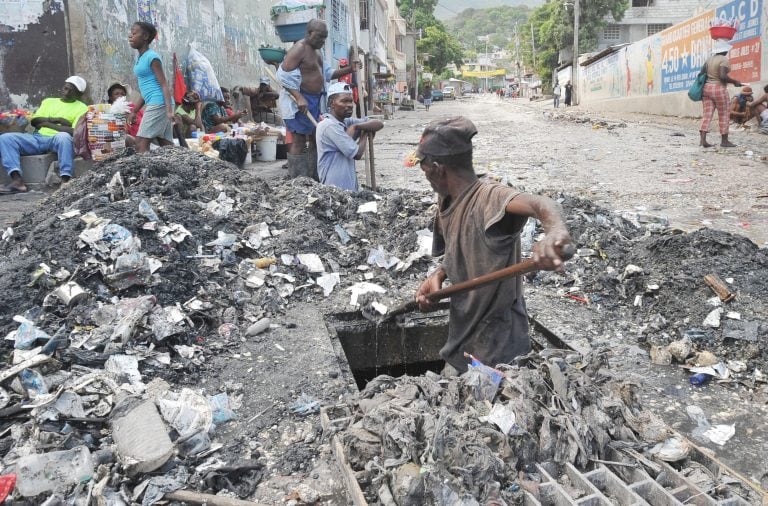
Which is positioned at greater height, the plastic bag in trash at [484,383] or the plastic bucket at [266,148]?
the plastic bucket at [266,148]

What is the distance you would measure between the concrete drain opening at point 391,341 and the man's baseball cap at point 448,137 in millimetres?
1823

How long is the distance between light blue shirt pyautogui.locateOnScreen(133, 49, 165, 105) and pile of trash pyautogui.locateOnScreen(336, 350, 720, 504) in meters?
5.23

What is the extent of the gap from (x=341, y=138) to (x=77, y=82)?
12.2 ft

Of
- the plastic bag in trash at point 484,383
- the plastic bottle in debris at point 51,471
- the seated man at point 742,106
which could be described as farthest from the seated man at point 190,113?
the seated man at point 742,106

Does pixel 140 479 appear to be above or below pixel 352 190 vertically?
below

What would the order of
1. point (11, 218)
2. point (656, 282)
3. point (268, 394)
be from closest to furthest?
point (268, 394)
point (656, 282)
point (11, 218)

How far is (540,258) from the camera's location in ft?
6.02

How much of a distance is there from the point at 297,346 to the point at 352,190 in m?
2.84

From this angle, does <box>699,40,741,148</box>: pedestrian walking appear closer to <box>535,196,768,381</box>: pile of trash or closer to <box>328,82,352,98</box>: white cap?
<box>535,196,768,381</box>: pile of trash

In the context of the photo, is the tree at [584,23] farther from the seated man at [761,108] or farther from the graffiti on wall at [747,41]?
the seated man at [761,108]

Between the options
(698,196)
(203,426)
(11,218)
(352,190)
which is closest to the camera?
(203,426)

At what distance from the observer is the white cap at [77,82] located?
7.03m

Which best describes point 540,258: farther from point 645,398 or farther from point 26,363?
point 26,363

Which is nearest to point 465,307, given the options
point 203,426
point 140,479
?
point 203,426
